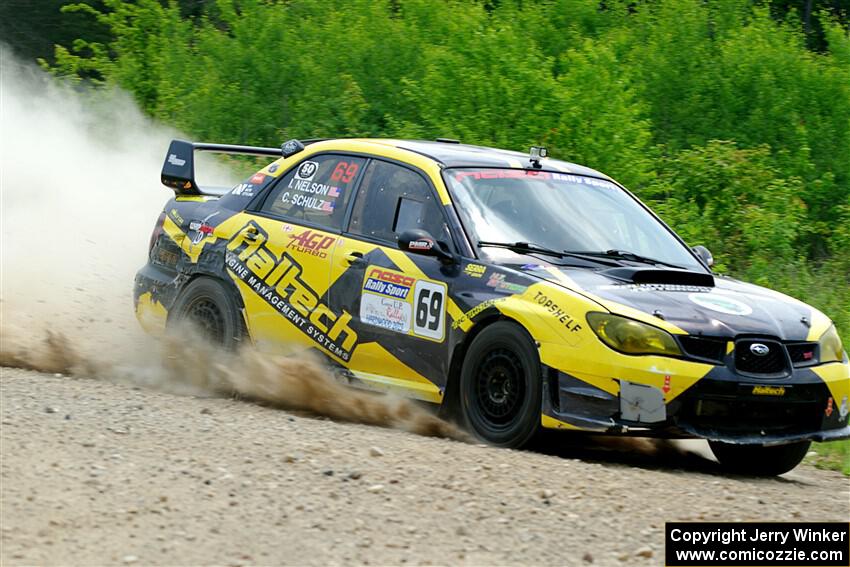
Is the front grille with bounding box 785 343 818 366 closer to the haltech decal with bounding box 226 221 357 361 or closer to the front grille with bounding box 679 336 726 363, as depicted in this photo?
the front grille with bounding box 679 336 726 363

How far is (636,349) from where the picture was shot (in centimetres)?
658

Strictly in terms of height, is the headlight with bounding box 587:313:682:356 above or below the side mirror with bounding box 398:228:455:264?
below

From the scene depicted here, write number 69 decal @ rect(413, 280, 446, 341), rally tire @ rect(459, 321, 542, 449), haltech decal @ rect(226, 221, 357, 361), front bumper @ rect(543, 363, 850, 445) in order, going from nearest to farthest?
front bumper @ rect(543, 363, 850, 445) → rally tire @ rect(459, 321, 542, 449) → number 69 decal @ rect(413, 280, 446, 341) → haltech decal @ rect(226, 221, 357, 361)

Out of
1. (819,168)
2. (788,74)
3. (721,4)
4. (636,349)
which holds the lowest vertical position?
(636,349)

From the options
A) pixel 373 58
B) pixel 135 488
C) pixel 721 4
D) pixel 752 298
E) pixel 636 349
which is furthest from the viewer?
pixel 721 4

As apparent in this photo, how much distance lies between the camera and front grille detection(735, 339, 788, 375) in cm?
669

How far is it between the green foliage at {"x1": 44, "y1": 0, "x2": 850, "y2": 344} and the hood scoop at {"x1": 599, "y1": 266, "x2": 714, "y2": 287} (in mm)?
6328

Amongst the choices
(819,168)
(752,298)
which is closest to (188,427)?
(752,298)

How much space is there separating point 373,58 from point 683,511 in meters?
15.5

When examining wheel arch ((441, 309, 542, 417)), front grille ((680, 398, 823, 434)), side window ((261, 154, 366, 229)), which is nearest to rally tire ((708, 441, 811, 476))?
front grille ((680, 398, 823, 434))

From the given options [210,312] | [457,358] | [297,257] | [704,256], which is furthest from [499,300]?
[210,312]

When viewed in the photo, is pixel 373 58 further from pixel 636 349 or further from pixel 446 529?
pixel 446 529

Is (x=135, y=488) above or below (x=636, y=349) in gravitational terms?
below

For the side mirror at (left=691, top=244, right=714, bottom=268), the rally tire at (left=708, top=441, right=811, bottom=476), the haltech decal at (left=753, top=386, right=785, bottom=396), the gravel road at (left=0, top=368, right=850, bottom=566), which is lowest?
the rally tire at (left=708, top=441, right=811, bottom=476)
